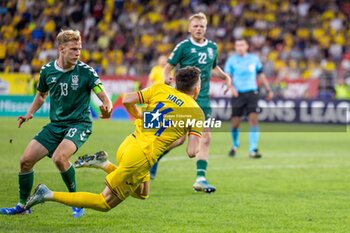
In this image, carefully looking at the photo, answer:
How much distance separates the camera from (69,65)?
628 cm

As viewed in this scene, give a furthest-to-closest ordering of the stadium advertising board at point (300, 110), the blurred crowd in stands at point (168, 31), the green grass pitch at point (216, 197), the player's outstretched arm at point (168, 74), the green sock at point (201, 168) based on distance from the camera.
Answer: the blurred crowd in stands at point (168, 31)
the stadium advertising board at point (300, 110)
the green sock at point (201, 168)
the player's outstretched arm at point (168, 74)
the green grass pitch at point (216, 197)

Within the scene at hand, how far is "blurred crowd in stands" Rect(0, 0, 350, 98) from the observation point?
24828 millimetres

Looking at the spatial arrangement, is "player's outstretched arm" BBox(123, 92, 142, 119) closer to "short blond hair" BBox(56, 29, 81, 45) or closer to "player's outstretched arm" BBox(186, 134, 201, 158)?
"player's outstretched arm" BBox(186, 134, 201, 158)

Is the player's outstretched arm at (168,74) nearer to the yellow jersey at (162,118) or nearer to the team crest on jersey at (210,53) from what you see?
the team crest on jersey at (210,53)

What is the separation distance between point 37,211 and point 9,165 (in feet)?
12.7

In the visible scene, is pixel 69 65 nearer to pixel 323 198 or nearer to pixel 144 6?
pixel 323 198

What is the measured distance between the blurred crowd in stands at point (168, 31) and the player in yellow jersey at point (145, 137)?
18.4m

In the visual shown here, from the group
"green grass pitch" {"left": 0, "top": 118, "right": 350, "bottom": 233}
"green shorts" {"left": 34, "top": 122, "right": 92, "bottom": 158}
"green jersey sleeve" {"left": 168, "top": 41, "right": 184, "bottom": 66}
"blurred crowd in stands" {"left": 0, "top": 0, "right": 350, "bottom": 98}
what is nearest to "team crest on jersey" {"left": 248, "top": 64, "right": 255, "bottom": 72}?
"green grass pitch" {"left": 0, "top": 118, "right": 350, "bottom": 233}

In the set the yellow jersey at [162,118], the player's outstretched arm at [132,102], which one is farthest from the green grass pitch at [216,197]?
the player's outstretched arm at [132,102]

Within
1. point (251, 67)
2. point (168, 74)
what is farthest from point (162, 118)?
point (251, 67)

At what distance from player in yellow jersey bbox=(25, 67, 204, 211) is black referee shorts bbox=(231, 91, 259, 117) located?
24.0ft

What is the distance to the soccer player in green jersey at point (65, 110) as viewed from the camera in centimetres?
612

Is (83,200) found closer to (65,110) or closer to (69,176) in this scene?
(69,176)

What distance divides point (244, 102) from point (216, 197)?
5.45 meters
